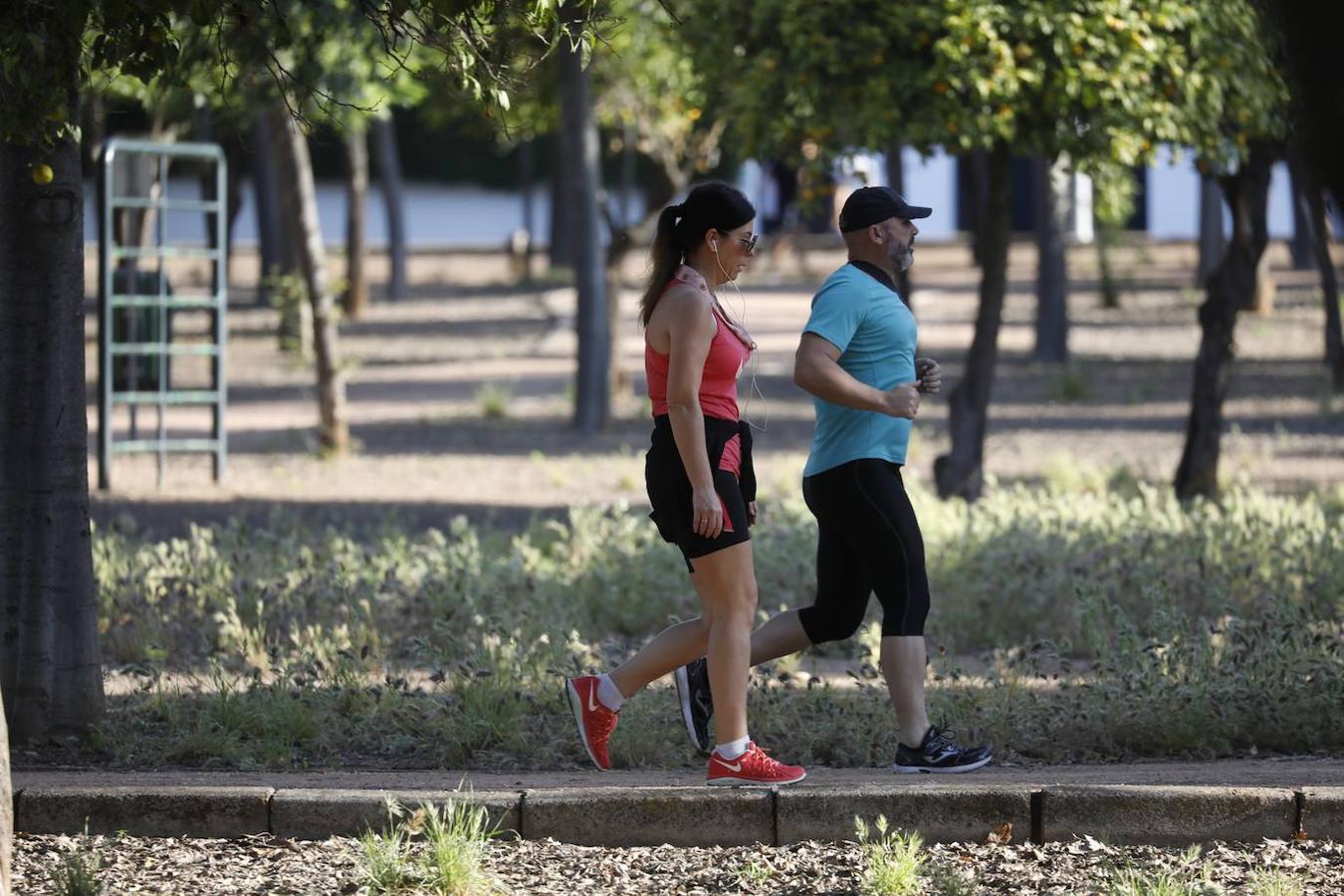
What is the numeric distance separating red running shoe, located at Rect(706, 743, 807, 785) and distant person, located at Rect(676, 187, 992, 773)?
23cm

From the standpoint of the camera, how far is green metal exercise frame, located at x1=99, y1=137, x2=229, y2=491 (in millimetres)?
13086

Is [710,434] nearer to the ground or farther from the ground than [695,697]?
farther from the ground

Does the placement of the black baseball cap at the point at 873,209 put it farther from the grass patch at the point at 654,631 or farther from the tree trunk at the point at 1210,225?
the tree trunk at the point at 1210,225

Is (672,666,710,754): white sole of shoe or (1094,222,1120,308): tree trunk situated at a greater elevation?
(1094,222,1120,308): tree trunk

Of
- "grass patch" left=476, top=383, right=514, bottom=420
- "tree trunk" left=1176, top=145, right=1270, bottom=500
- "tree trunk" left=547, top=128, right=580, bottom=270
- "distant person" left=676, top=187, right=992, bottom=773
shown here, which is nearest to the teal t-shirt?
"distant person" left=676, top=187, right=992, bottom=773

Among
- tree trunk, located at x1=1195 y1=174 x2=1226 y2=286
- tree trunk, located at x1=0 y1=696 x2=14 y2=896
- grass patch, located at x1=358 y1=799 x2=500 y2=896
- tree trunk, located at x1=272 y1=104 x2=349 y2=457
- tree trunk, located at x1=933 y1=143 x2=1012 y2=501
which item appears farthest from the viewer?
tree trunk, located at x1=1195 y1=174 x2=1226 y2=286

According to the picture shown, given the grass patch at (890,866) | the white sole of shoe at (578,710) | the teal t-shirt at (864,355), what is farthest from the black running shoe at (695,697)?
the grass patch at (890,866)

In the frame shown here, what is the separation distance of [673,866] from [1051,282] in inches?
710

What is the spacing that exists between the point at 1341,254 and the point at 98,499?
28139 millimetres

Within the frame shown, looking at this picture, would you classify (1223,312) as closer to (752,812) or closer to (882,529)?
(882,529)

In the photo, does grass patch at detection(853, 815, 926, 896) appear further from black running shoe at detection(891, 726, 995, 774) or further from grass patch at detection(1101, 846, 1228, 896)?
black running shoe at detection(891, 726, 995, 774)

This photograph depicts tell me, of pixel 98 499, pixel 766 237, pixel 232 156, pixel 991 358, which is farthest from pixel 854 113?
pixel 766 237

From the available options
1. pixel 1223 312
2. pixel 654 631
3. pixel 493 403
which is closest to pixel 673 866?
pixel 654 631

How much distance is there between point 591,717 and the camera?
19.2ft
